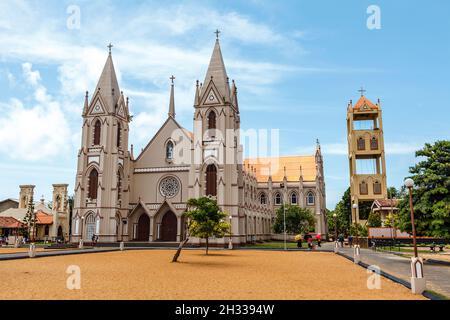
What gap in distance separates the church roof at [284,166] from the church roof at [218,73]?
23.8m

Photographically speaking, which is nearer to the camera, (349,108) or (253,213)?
(253,213)

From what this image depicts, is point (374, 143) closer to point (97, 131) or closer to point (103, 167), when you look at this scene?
point (103, 167)

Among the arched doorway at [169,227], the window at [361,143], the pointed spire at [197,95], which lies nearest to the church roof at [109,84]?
the pointed spire at [197,95]

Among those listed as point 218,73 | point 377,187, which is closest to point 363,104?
point 377,187

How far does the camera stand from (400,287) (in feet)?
46.6

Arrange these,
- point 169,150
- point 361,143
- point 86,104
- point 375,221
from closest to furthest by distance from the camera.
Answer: point 169,150
point 86,104
point 375,221
point 361,143

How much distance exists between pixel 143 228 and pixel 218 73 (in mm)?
22570

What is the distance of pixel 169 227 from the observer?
161ft

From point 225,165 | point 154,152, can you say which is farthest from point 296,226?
point 154,152

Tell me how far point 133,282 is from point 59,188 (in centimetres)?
5925
